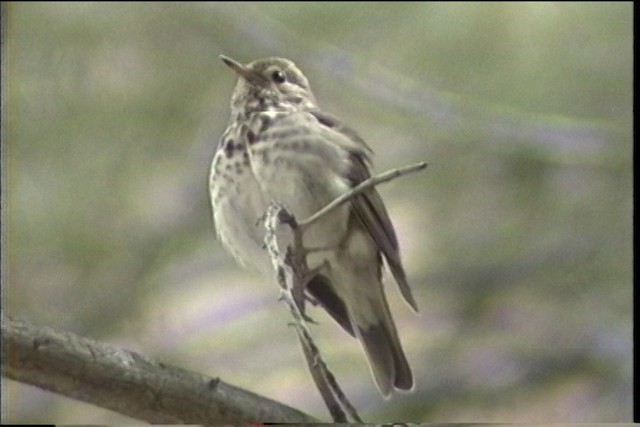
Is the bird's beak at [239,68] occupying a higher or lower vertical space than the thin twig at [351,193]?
higher

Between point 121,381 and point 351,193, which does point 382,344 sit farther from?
point 121,381

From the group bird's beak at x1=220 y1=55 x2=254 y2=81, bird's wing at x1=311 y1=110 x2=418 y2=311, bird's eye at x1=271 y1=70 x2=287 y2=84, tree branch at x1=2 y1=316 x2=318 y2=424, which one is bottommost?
tree branch at x1=2 y1=316 x2=318 y2=424

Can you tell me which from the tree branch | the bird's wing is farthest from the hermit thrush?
the tree branch

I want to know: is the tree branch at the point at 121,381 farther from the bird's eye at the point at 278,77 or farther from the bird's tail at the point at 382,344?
the bird's eye at the point at 278,77

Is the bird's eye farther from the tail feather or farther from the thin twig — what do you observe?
the tail feather

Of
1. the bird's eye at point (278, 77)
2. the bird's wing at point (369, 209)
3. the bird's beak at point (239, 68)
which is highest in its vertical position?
the bird's beak at point (239, 68)

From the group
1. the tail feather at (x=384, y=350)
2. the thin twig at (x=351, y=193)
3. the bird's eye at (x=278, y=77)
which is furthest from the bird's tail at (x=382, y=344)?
the bird's eye at (x=278, y=77)

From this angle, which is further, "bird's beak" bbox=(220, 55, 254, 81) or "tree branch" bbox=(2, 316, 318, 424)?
"bird's beak" bbox=(220, 55, 254, 81)
